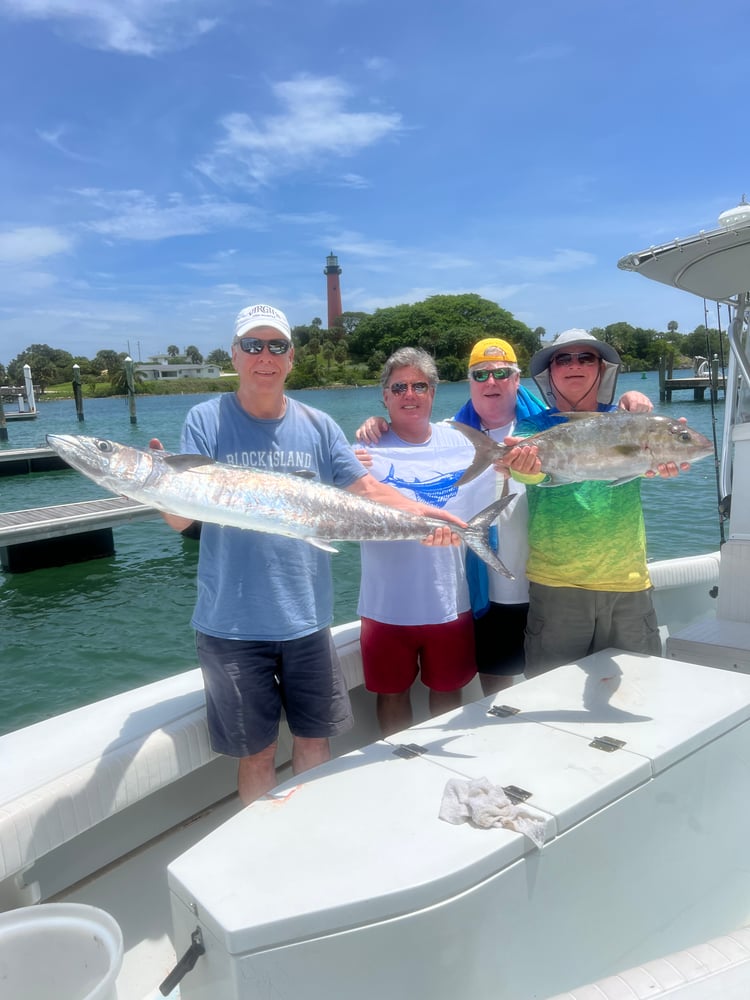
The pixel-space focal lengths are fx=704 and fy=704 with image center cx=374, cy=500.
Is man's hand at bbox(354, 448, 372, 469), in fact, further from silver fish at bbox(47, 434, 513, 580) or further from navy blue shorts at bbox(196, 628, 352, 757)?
navy blue shorts at bbox(196, 628, 352, 757)

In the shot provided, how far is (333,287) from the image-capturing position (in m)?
142

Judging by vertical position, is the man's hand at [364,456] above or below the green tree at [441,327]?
below

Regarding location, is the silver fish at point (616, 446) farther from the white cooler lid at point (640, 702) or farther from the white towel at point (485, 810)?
the white towel at point (485, 810)

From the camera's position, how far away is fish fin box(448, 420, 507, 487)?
3.15 metres

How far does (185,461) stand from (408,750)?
130 centimetres

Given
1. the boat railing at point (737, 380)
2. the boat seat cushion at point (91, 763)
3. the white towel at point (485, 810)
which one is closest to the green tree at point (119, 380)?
the boat railing at point (737, 380)

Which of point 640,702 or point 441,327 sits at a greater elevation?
point 441,327

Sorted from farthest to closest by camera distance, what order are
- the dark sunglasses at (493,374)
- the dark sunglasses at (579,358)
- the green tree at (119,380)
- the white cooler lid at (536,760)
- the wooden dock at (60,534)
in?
the green tree at (119,380) → the wooden dock at (60,534) → the dark sunglasses at (493,374) → the dark sunglasses at (579,358) → the white cooler lid at (536,760)

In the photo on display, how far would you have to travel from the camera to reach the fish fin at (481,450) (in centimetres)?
315

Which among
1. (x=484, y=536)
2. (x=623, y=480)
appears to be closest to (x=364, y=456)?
(x=484, y=536)

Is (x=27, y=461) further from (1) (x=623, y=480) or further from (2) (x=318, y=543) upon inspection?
(1) (x=623, y=480)

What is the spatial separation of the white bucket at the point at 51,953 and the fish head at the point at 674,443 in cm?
265

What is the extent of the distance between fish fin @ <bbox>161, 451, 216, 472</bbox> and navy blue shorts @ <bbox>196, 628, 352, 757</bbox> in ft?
2.37

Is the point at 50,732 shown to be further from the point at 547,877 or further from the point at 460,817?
the point at 547,877
